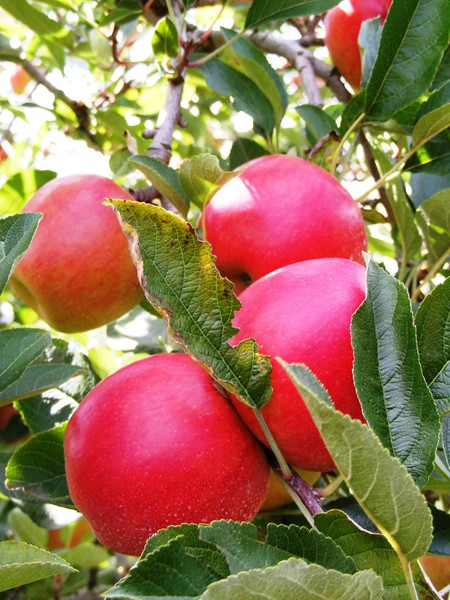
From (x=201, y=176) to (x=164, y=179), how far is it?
63 mm

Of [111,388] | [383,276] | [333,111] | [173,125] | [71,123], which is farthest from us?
[71,123]

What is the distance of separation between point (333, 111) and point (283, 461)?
1.09m

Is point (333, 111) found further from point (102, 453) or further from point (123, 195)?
point (102, 453)

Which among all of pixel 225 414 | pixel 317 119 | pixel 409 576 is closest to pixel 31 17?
pixel 317 119

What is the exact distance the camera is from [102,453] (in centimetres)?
70

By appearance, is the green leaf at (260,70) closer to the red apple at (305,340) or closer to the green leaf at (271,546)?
the red apple at (305,340)

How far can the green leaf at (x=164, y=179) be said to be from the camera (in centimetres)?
97

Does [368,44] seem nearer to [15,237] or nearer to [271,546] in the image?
[15,237]

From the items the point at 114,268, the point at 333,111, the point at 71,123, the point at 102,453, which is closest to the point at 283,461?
the point at 102,453

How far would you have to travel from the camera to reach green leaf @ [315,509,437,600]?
0.59 meters

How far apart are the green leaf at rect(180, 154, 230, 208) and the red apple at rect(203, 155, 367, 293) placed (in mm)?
22

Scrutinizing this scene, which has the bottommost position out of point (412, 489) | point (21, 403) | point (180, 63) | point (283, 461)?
point (21, 403)

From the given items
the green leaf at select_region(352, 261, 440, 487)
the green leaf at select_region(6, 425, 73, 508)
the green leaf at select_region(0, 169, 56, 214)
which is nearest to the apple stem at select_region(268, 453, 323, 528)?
the green leaf at select_region(352, 261, 440, 487)

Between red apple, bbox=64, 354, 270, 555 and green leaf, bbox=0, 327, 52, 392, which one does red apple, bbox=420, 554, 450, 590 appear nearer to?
red apple, bbox=64, 354, 270, 555
